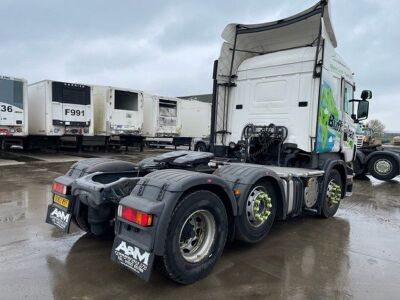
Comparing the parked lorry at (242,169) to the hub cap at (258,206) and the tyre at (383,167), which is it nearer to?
the hub cap at (258,206)

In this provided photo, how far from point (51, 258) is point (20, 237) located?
36.8 inches

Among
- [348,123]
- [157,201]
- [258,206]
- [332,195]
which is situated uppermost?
[348,123]

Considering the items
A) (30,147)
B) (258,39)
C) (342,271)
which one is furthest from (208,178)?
(30,147)

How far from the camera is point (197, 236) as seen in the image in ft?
11.4

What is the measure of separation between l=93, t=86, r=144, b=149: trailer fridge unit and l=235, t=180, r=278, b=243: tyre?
1302 centimetres

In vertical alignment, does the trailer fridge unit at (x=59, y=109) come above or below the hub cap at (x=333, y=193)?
above

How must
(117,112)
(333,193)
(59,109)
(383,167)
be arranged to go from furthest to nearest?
(117,112) < (59,109) < (383,167) < (333,193)

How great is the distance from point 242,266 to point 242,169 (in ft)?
3.61

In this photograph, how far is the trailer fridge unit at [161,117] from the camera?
18.1 metres

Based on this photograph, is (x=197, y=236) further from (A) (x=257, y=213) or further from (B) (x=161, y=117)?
(B) (x=161, y=117)

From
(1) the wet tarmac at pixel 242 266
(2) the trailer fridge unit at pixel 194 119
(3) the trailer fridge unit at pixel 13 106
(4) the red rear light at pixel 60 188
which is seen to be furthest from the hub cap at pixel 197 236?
(2) the trailer fridge unit at pixel 194 119

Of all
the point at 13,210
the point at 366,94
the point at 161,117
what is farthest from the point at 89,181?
the point at 161,117

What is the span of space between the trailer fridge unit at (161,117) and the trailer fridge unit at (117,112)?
3.14ft

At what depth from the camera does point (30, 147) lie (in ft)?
50.9
